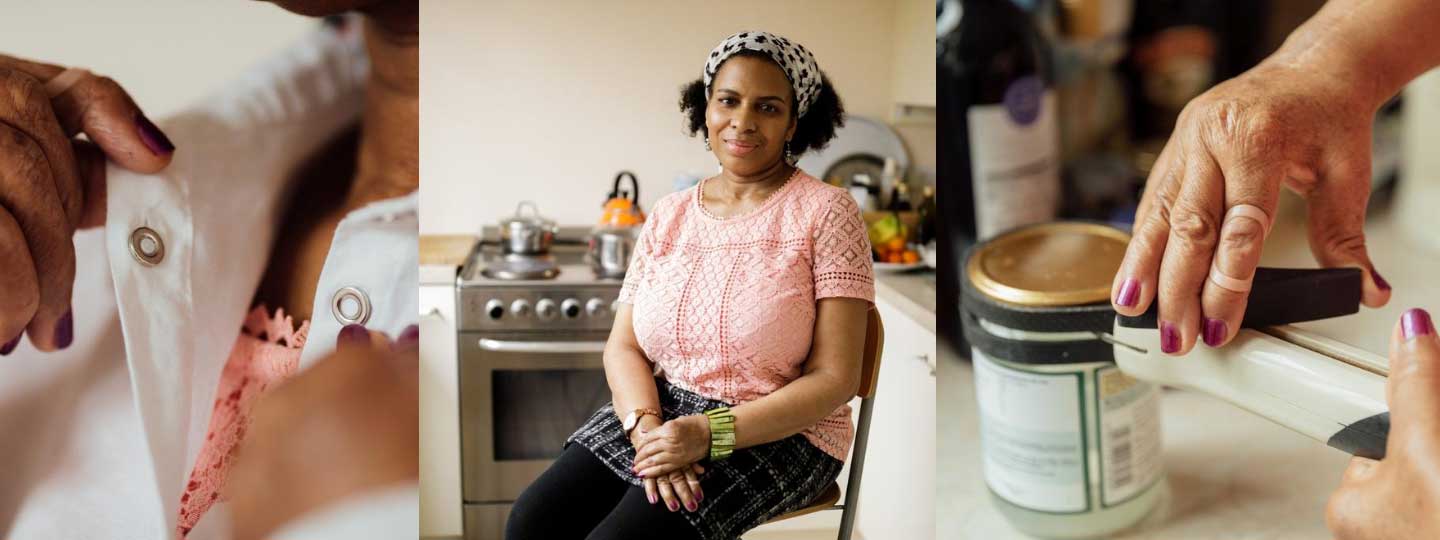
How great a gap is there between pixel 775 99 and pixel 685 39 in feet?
4.16

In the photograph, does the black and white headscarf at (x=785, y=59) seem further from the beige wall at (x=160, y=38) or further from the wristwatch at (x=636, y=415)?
the beige wall at (x=160, y=38)

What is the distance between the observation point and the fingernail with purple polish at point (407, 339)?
1.19 meters

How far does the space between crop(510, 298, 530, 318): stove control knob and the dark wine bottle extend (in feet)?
4.37

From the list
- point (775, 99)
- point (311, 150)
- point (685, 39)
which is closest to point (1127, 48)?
point (775, 99)

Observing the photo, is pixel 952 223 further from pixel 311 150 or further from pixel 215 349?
pixel 215 349

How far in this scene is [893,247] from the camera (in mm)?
1915

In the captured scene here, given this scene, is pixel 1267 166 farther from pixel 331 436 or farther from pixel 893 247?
pixel 893 247

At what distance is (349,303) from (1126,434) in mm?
877

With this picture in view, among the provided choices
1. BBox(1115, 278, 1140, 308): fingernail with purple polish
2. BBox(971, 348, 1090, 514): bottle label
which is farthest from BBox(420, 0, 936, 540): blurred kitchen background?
BBox(1115, 278, 1140, 308): fingernail with purple polish

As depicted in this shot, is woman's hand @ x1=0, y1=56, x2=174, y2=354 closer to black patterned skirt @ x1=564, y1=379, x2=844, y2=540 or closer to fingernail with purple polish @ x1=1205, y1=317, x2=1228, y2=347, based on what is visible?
black patterned skirt @ x1=564, y1=379, x2=844, y2=540

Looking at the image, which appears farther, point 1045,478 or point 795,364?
point 795,364

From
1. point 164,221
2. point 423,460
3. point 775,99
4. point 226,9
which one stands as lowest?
point 423,460

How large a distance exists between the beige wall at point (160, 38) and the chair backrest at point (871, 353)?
742 millimetres

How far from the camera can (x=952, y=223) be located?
0.68 m
